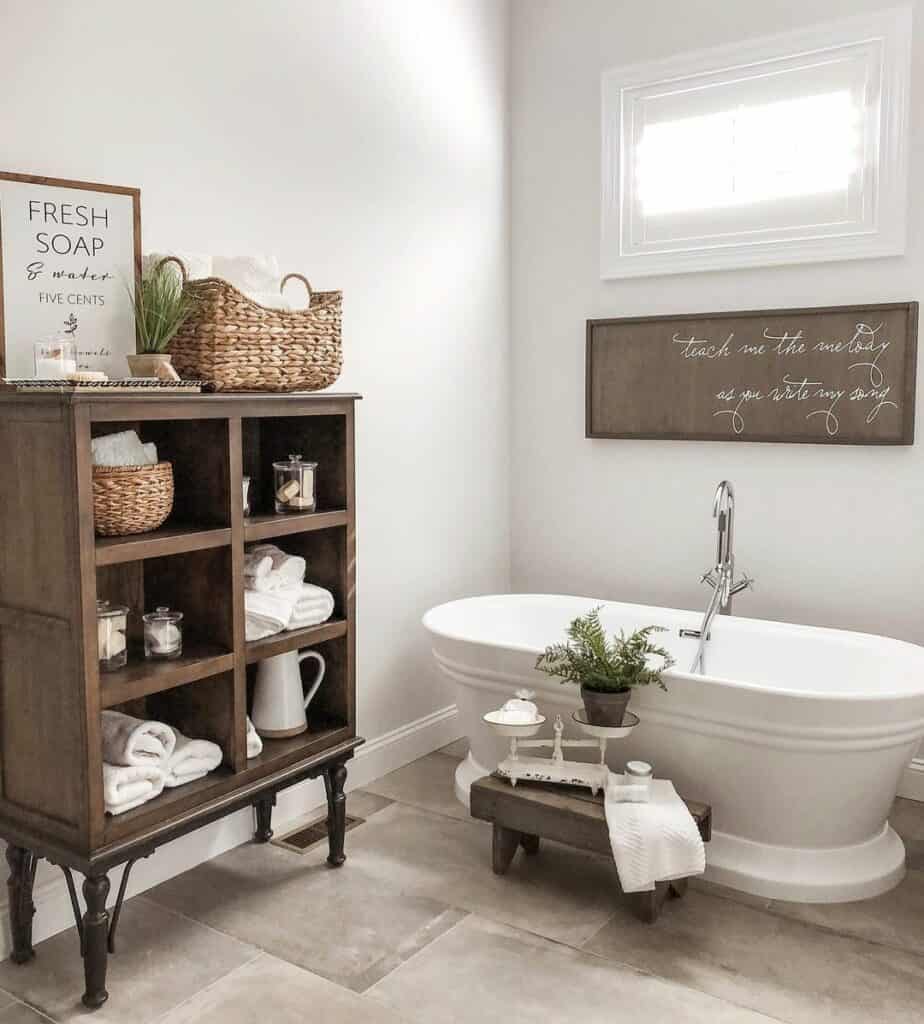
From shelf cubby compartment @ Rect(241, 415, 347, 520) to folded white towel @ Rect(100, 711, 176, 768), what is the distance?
22.9 inches

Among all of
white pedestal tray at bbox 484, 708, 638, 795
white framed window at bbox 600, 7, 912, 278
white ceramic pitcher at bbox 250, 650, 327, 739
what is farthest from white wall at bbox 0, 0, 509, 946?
white pedestal tray at bbox 484, 708, 638, 795

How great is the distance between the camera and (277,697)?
8.72 feet

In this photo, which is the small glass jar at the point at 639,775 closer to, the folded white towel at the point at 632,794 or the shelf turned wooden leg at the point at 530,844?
the folded white towel at the point at 632,794

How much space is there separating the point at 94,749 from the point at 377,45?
2294 mm

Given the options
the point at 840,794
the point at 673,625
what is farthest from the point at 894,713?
the point at 673,625

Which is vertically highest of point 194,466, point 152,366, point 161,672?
point 152,366

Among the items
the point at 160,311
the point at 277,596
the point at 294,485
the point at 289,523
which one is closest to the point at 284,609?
the point at 277,596

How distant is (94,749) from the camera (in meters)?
2.06

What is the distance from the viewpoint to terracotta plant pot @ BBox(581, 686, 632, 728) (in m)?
2.62

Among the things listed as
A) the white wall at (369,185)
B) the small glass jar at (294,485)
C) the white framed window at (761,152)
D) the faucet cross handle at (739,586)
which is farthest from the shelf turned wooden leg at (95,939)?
the white framed window at (761,152)

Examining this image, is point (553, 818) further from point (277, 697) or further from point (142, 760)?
point (142, 760)

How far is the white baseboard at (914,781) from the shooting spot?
10.7ft

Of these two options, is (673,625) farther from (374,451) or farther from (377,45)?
(377,45)

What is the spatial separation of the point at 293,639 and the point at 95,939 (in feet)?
2.55
